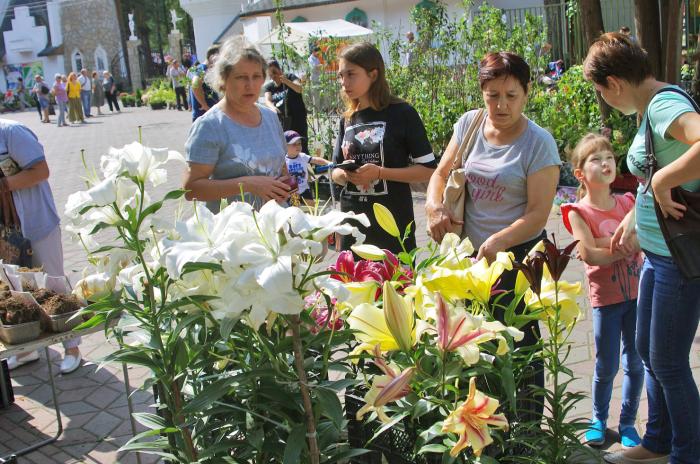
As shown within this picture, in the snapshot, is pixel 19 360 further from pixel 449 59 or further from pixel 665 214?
pixel 449 59

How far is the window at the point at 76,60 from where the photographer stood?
54094 mm

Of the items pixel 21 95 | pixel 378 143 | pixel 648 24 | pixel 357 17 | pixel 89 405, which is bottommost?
pixel 89 405

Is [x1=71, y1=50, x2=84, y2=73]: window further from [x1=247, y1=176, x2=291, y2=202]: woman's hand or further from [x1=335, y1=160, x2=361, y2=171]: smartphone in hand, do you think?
[x1=247, y1=176, x2=291, y2=202]: woman's hand

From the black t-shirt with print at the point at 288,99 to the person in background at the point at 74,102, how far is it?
20649mm

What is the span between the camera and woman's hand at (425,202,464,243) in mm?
3109

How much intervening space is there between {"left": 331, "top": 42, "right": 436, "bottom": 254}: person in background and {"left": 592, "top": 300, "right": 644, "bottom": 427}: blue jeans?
93 centimetres

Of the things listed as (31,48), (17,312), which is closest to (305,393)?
(17,312)

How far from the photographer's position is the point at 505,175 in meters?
3.01

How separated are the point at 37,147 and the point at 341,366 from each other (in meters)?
3.43

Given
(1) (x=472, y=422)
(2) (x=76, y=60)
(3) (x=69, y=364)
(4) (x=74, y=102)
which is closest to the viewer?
(1) (x=472, y=422)

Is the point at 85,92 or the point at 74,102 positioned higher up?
the point at 85,92

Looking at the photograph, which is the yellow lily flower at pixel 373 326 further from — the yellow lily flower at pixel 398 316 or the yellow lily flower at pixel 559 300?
the yellow lily flower at pixel 559 300

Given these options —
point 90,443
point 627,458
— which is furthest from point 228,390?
point 90,443

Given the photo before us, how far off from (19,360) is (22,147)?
60.7 inches
